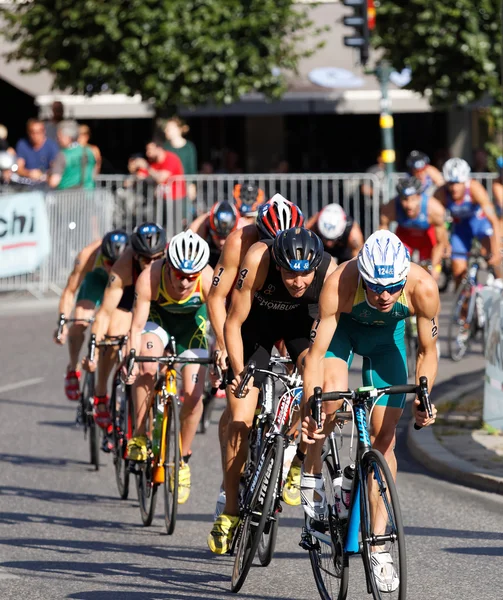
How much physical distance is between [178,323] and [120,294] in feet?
2.42

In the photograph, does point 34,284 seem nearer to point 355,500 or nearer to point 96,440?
point 96,440

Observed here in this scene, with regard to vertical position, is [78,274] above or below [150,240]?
below

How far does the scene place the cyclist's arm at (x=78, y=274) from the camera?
11359 millimetres

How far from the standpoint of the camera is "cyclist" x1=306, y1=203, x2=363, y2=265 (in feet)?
42.5

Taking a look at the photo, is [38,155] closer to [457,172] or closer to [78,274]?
[457,172]

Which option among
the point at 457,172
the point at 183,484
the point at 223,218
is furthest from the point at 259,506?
the point at 457,172

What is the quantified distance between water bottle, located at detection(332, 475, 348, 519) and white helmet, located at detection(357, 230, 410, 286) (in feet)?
3.15

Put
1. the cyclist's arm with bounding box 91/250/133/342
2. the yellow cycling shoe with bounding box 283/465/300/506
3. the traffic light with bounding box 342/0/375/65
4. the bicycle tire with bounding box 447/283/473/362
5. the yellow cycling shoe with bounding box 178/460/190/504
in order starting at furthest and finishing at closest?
the traffic light with bounding box 342/0/375/65
the bicycle tire with bounding box 447/283/473/362
the cyclist's arm with bounding box 91/250/133/342
the yellow cycling shoe with bounding box 178/460/190/504
the yellow cycling shoe with bounding box 283/465/300/506

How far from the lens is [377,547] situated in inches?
249

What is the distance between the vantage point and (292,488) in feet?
27.2

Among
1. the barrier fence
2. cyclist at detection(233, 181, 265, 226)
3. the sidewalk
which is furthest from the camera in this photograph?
the barrier fence

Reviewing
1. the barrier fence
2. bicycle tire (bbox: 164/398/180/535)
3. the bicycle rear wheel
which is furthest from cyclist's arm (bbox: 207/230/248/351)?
the barrier fence

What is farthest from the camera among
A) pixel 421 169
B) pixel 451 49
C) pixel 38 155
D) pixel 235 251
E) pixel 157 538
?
pixel 451 49

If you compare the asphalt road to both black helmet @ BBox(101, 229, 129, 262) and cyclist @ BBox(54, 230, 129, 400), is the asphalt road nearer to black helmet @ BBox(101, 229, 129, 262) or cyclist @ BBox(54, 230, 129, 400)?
cyclist @ BBox(54, 230, 129, 400)
